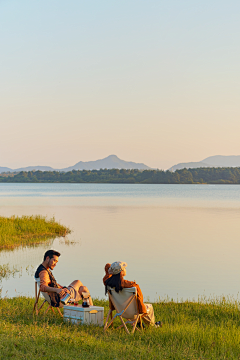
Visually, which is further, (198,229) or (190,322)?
(198,229)

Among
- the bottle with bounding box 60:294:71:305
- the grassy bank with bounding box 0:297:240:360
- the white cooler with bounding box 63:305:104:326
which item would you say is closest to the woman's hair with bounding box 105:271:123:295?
the white cooler with bounding box 63:305:104:326

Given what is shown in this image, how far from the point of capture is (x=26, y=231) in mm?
20281

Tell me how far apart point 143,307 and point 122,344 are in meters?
0.82

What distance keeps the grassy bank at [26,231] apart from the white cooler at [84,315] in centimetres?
1160

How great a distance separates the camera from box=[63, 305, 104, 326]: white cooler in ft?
20.0

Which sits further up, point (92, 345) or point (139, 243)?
point (92, 345)

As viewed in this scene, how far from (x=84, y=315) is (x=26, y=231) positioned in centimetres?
1487

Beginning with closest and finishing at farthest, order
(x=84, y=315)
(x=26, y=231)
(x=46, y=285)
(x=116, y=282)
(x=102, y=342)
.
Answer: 1. (x=102, y=342)
2. (x=116, y=282)
3. (x=84, y=315)
4. (x=46, y=285)
5. (x=26, y=231)

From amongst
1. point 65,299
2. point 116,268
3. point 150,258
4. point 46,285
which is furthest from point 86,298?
point 150,258

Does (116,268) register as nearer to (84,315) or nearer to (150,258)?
(84,315)

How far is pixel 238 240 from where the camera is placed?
22.4 m

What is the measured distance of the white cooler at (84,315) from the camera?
20.0ft

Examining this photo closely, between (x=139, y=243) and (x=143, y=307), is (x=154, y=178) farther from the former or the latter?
(x=143, y=307)

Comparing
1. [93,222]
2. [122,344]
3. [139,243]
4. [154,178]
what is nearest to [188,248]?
[139,243]
